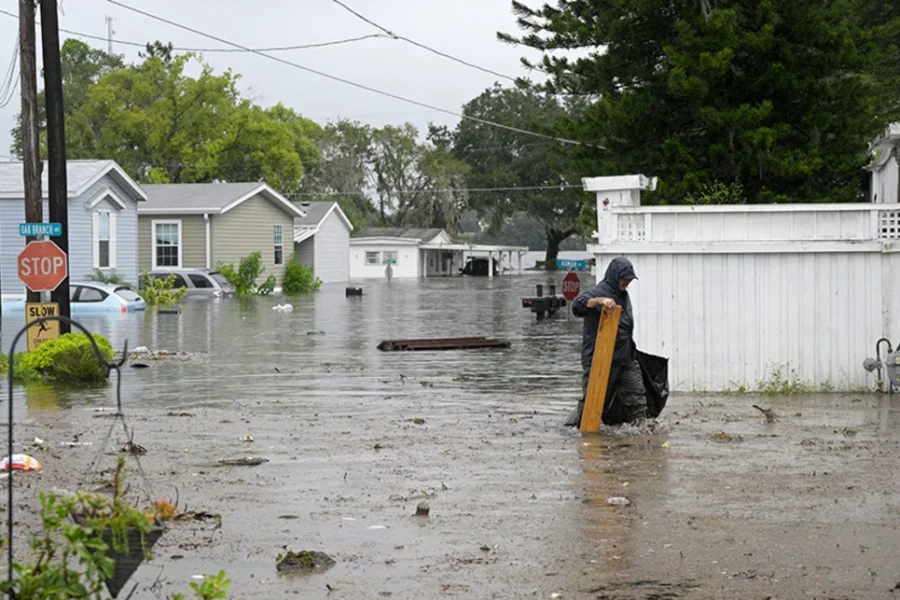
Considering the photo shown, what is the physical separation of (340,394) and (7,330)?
1621 centimetres

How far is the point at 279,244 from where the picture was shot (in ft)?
189

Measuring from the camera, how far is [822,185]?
26.0 metres

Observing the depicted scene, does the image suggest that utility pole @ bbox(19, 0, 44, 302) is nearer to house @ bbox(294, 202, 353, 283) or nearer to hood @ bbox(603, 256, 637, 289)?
hood @ bbox(603, 256, 637, 289)

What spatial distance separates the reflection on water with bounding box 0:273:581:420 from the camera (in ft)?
57.0

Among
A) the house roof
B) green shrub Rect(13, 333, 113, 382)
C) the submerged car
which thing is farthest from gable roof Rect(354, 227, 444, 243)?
green shrub Rect(13, 333, 113, 382)

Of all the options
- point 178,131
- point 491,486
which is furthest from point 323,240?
point 491,486

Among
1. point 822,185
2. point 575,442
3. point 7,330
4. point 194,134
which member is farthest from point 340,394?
point 194,134

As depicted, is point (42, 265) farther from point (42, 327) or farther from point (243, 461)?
point (243, 461)

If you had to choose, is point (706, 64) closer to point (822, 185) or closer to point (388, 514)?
point (822, 185)

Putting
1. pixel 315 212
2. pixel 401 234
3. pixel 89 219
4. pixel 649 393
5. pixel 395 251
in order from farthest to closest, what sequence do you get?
pixel 401 234 → pixel 395 251 → pixel 315 212 → pixel 89 219 → pixel 649 393

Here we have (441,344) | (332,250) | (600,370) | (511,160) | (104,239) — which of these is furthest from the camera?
(511,160)

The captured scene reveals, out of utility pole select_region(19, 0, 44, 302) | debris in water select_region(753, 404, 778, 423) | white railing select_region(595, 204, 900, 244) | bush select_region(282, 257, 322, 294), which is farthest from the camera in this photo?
bush select_region(282, 257, 322, 294)

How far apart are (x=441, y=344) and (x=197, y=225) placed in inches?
1126

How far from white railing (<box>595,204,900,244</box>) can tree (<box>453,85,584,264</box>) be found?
8119 centimetres
